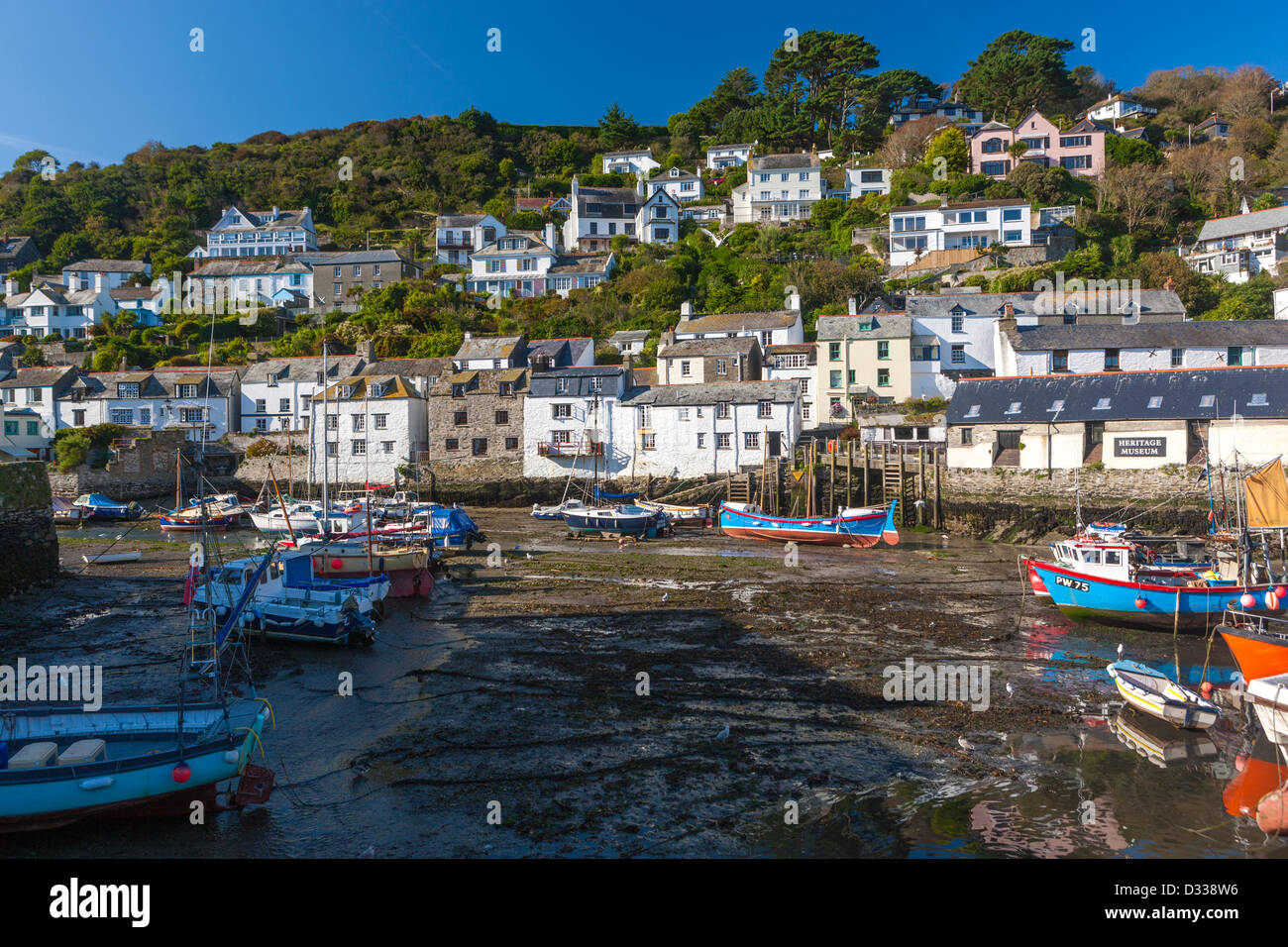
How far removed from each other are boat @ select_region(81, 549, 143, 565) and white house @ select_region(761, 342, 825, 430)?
34837mm

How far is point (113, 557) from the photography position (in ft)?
107

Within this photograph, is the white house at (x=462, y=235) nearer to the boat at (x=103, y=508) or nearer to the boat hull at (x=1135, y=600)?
the boat at (x=103, y=508)

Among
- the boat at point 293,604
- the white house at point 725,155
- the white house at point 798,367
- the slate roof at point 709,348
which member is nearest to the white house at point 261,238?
the white house at point 725,155

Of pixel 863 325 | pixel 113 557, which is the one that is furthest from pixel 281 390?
pixel 863 325

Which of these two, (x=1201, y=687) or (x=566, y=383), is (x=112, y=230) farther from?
(x=1201, y=687)

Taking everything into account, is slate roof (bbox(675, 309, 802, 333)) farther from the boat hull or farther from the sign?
the boat hull

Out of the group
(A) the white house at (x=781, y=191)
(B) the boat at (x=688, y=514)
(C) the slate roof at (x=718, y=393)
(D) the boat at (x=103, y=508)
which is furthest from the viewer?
(A) the white house at (x=781, y=191)

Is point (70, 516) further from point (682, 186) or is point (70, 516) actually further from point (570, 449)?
point (682, 186)

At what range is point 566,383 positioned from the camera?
1921 inches

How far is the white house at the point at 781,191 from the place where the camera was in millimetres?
78125

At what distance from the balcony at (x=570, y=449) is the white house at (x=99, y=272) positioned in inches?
2099

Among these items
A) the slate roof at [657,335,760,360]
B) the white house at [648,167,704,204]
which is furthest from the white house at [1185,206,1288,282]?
the white house at [648,167,704,204]
